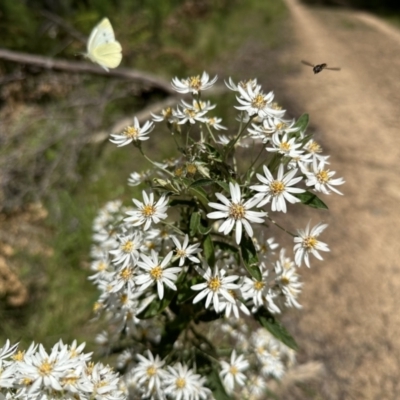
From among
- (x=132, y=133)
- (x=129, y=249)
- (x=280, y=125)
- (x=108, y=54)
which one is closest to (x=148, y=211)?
(x=129, y=249)

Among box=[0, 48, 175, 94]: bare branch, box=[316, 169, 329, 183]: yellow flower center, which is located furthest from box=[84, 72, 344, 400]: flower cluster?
box=[0, 48, 175, 94]: bare branch

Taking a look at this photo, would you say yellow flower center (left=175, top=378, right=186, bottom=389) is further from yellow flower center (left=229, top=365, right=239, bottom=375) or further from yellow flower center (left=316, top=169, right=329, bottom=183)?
yellow flower center (left=316, top=169, right=329, bottom=183)

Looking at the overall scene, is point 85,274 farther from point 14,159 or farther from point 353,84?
point 353,84

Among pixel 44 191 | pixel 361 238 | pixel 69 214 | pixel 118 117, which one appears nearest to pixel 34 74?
pixel 118 117

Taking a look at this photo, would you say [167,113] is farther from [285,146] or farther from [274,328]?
[274,328]

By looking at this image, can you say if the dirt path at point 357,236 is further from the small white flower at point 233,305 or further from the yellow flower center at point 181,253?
the yellow flower center at point 181,253
